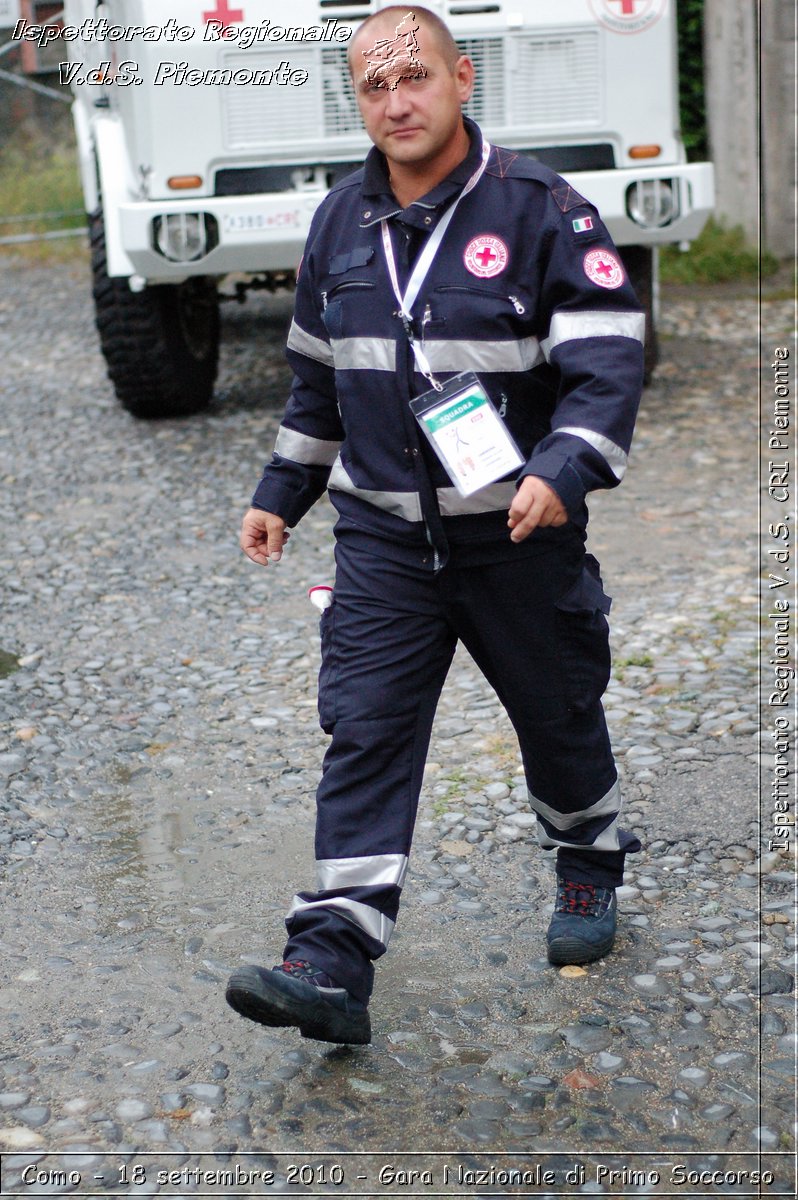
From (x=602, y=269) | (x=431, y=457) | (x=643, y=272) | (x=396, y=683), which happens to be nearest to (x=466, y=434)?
(x=431, y=457)

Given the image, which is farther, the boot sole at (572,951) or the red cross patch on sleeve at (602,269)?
the boot sole at (572,951)

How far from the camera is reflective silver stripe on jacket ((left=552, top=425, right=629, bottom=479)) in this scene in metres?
2.62

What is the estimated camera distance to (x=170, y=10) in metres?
6.57

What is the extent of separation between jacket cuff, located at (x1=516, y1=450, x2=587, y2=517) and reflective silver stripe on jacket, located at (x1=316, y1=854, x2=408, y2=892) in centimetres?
72

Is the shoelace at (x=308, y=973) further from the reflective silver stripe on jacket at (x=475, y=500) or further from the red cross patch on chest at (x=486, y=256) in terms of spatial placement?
the red cross patch on chest at (x=486, y=256)

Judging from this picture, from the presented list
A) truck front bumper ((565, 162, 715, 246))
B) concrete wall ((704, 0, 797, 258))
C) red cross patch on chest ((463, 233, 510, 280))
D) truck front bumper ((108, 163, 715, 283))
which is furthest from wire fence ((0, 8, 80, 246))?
red cross patch on chest ((463, 233, 510, 280))

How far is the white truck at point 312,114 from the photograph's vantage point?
663cm

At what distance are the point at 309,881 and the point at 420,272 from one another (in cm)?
153

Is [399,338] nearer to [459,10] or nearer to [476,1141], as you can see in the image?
[476,1141]

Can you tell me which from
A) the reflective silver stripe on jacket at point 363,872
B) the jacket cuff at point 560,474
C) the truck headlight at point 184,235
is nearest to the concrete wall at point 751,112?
the truck headlight at point 184,235

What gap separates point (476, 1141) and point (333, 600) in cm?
A: 102

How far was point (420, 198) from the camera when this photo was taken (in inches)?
108

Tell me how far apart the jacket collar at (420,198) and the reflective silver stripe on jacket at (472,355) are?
22 cm

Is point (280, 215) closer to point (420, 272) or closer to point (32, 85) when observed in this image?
point (420, 272)
